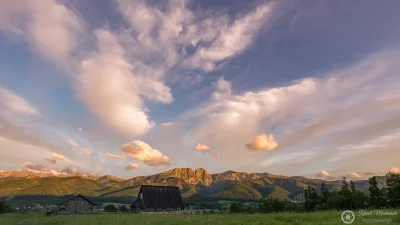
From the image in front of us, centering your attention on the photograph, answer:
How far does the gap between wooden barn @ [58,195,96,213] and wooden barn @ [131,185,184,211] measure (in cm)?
1277

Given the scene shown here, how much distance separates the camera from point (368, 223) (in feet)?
42.0

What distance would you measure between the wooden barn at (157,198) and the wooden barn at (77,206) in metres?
12.8

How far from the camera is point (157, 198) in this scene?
69.0m

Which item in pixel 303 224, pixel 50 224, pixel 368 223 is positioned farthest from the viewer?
pixel 50 224

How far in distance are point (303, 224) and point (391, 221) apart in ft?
14.7

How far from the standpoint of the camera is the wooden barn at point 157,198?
66250 mm

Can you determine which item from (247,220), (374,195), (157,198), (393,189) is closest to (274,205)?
(374,195)

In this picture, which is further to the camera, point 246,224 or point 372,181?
point 372,181

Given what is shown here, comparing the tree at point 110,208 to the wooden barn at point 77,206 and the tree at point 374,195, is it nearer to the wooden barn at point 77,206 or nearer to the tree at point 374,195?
the wooden barn at point 77,206

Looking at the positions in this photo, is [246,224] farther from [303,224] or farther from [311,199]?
[311,199]

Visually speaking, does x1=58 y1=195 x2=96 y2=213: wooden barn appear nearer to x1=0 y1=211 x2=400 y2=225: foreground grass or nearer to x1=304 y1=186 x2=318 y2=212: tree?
x1=0 y1=211 x2=400 y2=225: foreground grass

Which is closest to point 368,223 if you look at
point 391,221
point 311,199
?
point 391,221

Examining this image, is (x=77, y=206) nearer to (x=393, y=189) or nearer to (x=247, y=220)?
(x=247, y=220)

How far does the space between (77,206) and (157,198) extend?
20.6m
